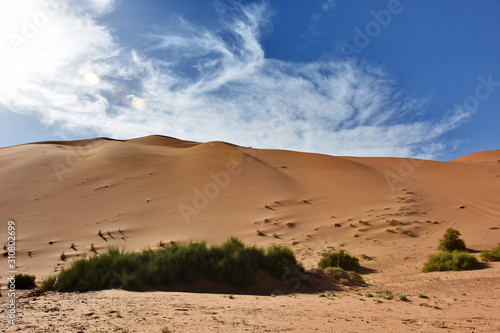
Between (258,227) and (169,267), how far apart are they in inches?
446

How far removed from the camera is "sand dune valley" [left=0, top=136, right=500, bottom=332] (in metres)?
7.29

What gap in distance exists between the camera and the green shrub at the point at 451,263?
14.2 meters

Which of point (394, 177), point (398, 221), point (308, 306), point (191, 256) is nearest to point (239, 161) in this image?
point (394, 177)

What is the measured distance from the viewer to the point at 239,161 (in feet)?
122

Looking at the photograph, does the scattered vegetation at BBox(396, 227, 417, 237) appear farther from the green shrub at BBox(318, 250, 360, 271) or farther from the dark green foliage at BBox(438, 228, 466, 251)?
the green shrub at BBox(318, 250, 360, 271)

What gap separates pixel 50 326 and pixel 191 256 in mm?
5787

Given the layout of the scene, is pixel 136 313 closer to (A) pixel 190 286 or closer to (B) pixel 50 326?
(B) pixel 50 326

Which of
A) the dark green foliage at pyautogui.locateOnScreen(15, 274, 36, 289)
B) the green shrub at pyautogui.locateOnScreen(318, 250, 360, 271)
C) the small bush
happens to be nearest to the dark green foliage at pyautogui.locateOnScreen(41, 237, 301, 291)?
the dark green foliage at pyautogui.locateOnScreen(15, 274, 36, 289)

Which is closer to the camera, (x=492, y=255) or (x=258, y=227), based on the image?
(x=492, y=255)

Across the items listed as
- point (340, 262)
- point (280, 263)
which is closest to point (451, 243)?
point (340, 262)

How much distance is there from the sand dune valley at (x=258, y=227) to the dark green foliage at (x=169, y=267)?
436 mm

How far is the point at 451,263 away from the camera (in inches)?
566

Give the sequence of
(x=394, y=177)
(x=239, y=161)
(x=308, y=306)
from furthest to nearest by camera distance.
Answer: (x=239, y=161) < (x=394, y=177) < (x=308, y=306)

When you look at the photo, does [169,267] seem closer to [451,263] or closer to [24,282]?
[24,282]
